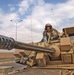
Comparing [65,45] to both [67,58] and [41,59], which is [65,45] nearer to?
[67,58]

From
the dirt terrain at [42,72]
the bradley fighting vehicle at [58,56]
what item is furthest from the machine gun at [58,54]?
the dirt terrain at [42,72]

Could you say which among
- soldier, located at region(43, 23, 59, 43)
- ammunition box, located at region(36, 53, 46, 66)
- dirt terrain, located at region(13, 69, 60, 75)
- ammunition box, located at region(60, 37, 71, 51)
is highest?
soldier, located at region(43, 23, 59, 43)

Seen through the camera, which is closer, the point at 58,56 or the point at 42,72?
the point at 42,72

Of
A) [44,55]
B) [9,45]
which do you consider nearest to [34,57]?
[44,55]

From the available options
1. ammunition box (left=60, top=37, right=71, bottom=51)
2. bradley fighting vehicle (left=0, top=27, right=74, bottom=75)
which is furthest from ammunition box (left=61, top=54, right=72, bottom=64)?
ammunition box (left=60, top=37, right=71, bottom=51)

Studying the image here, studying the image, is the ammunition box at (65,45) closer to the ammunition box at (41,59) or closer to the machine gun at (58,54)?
the machine gun at (58,54)

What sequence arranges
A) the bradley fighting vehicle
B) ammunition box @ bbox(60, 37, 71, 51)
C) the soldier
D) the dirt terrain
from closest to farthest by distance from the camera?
the dirt terrain < the bradley fighting vehicle < ammunition box @ bbox(60, 37, 71, 51) < the soldier

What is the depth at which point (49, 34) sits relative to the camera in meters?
8.13

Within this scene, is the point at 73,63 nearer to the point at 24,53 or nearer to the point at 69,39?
the point at 69,39

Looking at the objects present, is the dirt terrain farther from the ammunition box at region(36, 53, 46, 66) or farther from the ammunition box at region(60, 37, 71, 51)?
the ammunition box at region(60, 37, 71, 51)

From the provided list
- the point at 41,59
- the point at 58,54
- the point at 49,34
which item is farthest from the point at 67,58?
the point at 49,34

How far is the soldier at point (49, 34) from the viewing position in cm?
808

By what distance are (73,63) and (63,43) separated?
2.42ft

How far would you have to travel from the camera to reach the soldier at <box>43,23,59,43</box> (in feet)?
26.5
